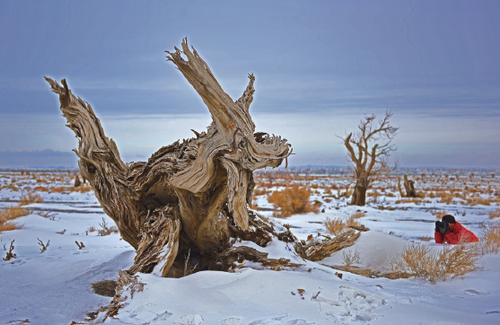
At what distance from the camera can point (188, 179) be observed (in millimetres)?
5074

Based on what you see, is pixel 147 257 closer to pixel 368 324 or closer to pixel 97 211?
pixel 368 324

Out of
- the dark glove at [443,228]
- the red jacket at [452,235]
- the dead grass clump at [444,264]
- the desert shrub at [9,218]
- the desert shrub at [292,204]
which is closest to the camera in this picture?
the dead grass clump at [444,264]

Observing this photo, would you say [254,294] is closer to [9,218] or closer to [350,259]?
[350,259]

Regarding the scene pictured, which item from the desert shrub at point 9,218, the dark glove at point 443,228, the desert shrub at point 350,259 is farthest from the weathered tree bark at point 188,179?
the desert shrub at point 9,218

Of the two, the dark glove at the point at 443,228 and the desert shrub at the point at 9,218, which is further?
the desert shrub at the point at 9,218

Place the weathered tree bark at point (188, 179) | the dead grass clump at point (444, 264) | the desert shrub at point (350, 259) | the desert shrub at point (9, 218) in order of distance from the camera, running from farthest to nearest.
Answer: the desert shrub at point (9, 218) < the desert shrub at point (350, 259) < the dead grass clump at point (444, 264) < the weathered tree bark at point (188, 179)

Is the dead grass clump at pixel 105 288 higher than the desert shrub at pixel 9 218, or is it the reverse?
the desert shrub at pixel 9 218

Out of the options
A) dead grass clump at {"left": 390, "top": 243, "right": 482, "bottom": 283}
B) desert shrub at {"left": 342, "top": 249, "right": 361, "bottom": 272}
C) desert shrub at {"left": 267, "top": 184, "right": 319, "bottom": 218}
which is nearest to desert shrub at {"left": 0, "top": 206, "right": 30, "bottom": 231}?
desert shrub at {"left": 342, "top": 249, "right": 361, "bottom": 272}

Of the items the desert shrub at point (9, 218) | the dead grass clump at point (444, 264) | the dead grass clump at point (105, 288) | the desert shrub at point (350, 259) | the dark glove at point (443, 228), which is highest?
the dark glove at point (443, 228)

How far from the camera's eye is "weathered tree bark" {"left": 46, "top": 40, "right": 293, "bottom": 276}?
4547 millimetres

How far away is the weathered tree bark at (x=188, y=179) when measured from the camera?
4.55 meters

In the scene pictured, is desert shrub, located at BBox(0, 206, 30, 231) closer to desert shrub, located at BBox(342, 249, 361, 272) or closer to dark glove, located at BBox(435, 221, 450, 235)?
desert shrub, located at BBox(342, 249, 361, 272)

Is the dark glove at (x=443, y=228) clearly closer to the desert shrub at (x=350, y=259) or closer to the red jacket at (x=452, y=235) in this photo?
the red jacket at (x=452, y=235)

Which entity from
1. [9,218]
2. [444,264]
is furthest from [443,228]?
[9,218]
